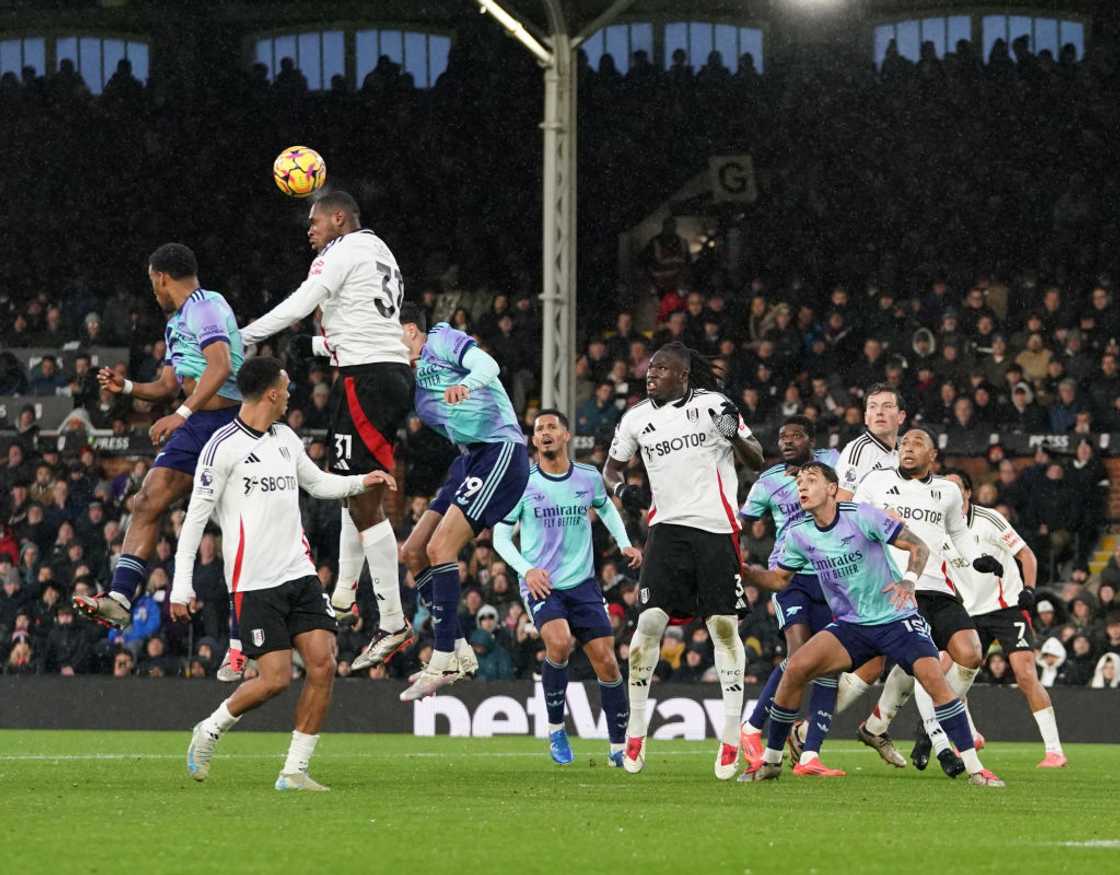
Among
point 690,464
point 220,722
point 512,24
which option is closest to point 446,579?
point 690,464

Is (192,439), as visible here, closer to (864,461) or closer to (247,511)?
(247,511)

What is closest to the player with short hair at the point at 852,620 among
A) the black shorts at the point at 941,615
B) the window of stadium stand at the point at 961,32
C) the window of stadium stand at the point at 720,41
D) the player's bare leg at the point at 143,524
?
the black shorts at the point at 941,615

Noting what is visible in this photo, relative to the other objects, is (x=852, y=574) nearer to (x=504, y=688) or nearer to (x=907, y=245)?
(x=504, y=688)

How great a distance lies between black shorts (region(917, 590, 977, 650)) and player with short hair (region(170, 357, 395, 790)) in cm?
475

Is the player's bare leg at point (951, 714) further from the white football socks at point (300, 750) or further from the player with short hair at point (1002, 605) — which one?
the white football socks at point (300, 750)

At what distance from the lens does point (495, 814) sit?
912 cm

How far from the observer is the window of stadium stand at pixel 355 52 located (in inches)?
1366

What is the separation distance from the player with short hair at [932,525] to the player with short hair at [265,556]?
4.47 meters

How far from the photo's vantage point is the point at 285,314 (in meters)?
10.6

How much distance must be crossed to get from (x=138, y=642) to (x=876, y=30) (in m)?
17.5

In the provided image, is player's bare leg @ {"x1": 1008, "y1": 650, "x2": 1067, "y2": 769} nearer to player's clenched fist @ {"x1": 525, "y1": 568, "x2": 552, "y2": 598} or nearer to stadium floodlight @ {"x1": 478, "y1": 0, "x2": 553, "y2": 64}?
player's clenched fist @ {"x1": 525, "y1": 568, "x2": 552, "y2": 598}

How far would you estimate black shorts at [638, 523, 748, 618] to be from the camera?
12.2 metres

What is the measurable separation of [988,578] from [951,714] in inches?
134

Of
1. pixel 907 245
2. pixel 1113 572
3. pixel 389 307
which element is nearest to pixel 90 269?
pixel 907 245
